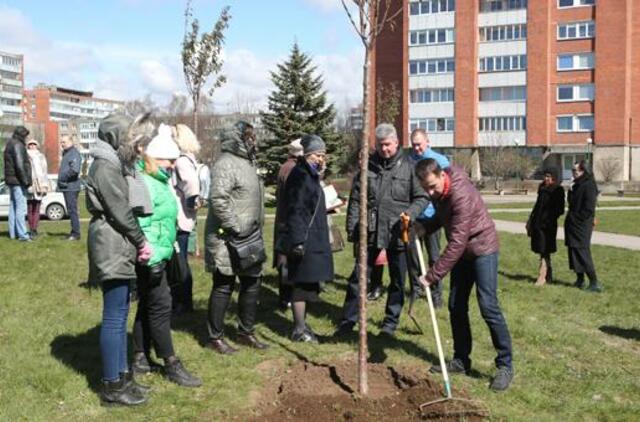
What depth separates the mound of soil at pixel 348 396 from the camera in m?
4.64

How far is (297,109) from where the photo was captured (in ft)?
117

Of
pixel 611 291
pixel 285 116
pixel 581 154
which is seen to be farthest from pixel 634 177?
pixel 611 291

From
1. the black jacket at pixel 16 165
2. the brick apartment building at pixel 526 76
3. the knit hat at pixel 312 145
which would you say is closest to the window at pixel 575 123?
the brick apartment building at pixel 526 76

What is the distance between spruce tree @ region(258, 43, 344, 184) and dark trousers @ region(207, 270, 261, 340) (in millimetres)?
28567

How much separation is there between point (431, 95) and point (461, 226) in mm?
60912

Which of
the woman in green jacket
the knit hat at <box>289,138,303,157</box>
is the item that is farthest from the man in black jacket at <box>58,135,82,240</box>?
the woman in green jacket

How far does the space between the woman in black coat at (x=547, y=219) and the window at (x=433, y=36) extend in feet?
183

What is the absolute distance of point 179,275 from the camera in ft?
18.4

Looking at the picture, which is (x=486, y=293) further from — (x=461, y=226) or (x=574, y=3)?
(x=574, y=3)

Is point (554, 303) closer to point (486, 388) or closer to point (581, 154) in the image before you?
point (486, 388)

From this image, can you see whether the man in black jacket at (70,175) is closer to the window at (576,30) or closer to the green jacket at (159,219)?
the green jacket at (159,219)

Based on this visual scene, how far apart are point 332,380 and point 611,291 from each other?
5.70 m

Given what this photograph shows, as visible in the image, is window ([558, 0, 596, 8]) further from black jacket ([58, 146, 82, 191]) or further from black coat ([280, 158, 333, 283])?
black coat ([280, 158, 333, 283])

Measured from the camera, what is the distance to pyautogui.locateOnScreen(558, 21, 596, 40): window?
58281 millimetres
